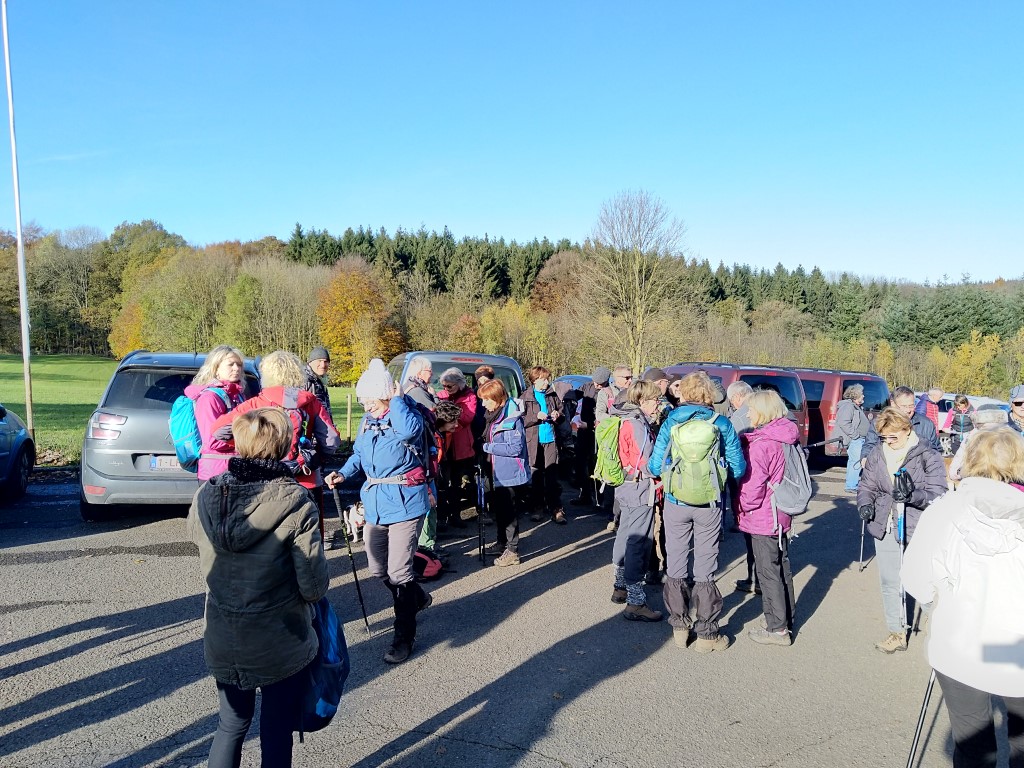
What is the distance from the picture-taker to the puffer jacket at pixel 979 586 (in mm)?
2678

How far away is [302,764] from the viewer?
341 centimetres

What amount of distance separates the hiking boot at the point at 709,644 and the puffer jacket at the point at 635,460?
1091mm

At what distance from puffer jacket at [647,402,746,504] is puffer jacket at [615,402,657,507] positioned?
330 millimetres

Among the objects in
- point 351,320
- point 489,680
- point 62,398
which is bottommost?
point 62,398

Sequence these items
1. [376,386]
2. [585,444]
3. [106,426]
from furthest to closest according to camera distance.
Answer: [585,444], [106,426], [376,386]

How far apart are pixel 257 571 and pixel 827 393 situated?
46.9 ft

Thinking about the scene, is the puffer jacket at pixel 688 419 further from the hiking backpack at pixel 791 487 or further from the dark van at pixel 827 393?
the dark van at pixel 827 393

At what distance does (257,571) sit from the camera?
2.77 m

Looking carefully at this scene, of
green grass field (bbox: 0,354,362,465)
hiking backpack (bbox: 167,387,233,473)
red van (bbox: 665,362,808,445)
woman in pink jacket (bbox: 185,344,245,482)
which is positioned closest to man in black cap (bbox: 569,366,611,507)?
red van (bbox: 665,362,808,445)

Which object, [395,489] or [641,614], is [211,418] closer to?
[395,489]

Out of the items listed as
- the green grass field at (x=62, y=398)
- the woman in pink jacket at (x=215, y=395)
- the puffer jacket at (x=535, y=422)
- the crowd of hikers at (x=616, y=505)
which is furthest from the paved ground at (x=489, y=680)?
the green grass field at (x=62, y=398)

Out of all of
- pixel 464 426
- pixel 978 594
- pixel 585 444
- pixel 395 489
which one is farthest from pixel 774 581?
pixel 585 444

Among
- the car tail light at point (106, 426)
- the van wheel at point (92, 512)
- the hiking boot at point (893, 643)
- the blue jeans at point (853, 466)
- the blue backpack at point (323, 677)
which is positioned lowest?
the hiking boot at point (893, 643)

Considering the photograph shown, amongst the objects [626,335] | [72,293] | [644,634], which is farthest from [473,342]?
[72,293]
